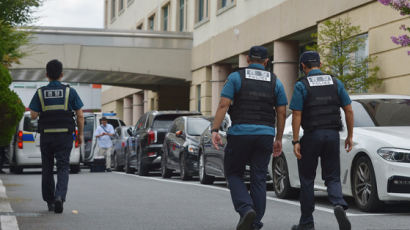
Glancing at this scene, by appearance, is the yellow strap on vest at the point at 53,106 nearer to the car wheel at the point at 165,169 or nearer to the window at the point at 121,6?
the car wheel at the point at 165,169

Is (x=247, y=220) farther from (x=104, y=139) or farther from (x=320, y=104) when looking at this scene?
(x=104, y=139)

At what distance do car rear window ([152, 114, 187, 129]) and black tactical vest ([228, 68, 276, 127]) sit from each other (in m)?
14.1

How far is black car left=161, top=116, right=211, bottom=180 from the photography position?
1900 cm

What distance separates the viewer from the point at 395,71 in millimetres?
19484

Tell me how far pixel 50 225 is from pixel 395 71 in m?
12.2

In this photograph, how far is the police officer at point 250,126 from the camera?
8203 millimetres

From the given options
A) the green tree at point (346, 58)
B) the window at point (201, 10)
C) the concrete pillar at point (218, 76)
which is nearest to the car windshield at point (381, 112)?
the green tree at point (346, 58)

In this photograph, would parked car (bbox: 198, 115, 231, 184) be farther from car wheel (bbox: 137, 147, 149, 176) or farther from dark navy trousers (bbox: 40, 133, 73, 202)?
Answer: dark navy trousers (bbox: 40, 133, 73, 202)

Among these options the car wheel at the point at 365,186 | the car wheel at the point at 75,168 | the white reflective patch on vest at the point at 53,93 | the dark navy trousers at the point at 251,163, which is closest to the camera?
the dark navy trousers at the point at 251,163

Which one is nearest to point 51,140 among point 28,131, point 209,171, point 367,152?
point 367,152

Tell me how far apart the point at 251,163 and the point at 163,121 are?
46.8 ft

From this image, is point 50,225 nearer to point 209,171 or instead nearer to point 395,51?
point 209,171

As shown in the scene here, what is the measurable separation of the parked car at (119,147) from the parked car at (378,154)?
14.6 meters

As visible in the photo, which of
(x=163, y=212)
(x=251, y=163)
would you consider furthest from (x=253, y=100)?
(x=163, y=212)
